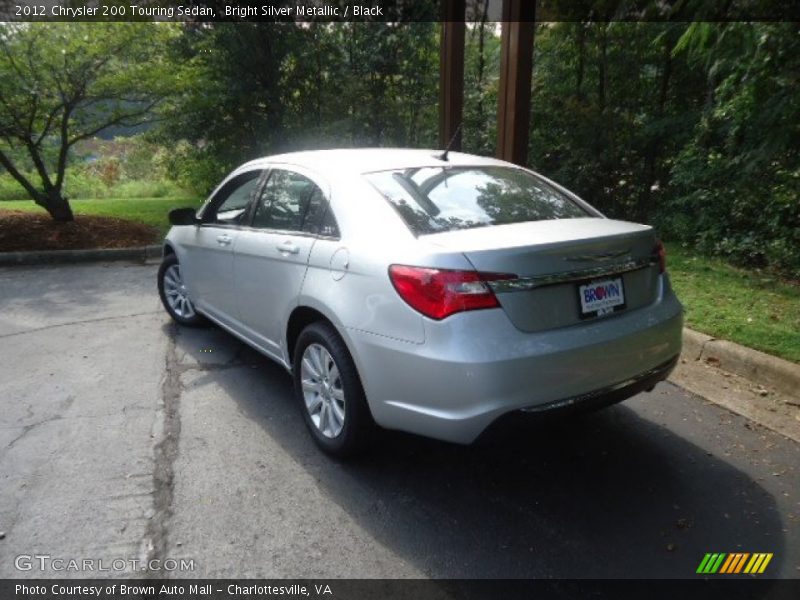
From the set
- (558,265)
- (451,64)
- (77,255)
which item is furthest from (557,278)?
(77,255)

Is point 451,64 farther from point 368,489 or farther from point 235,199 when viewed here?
point 368,489

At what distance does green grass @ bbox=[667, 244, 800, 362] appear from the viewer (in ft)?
13.6

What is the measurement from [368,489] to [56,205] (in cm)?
897

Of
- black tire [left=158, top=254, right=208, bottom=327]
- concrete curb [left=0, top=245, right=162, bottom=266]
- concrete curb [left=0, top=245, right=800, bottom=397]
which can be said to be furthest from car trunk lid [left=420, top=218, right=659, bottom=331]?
concrete curb [left=0, top=245, right=162, bottom=266]

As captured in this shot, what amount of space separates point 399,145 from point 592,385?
1057 cm

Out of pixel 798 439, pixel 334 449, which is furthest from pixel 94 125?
pixel 798 439

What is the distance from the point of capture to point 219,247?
411cm

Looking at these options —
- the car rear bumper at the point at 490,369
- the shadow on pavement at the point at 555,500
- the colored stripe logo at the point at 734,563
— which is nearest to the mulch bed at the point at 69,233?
the shadow on pavement at the point at 555,500

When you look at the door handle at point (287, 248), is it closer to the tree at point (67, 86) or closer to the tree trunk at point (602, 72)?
the tree at point (67, 86)

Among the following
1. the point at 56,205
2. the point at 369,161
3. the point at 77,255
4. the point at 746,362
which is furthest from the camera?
the point at 56,205

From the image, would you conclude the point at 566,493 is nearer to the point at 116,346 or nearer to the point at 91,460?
the point at 91,460

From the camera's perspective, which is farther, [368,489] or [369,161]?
[369,161]

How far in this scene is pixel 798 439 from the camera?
A: 3184 millimetres

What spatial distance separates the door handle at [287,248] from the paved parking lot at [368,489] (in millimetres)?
1050
